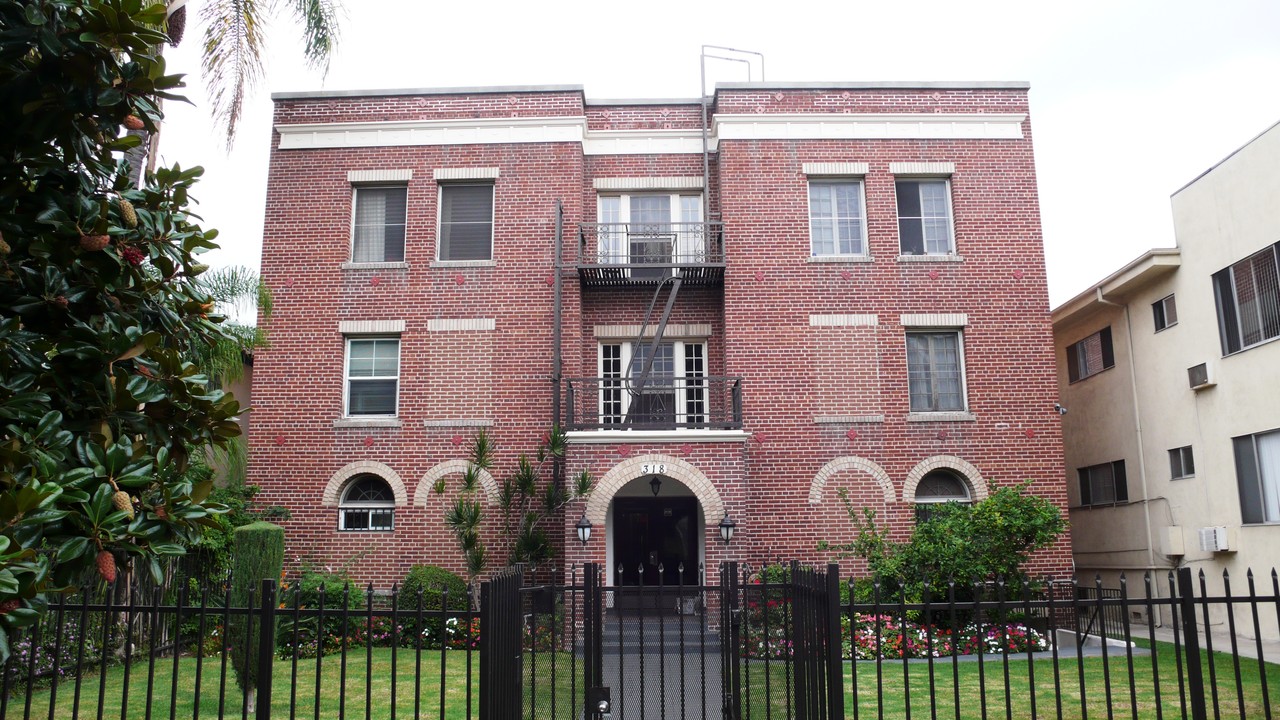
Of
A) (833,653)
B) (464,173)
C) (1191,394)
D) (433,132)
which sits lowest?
(833,653)

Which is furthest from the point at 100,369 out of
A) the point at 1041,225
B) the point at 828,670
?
the point at 1041,225

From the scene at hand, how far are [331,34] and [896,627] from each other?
44.3ft

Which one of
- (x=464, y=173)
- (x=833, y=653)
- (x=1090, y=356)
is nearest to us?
(x=833, y=653)

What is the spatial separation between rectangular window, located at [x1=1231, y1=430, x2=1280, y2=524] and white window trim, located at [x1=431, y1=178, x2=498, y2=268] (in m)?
13.3

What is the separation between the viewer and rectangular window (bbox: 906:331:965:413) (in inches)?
707

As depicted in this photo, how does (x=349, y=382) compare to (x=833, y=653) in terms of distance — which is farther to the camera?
(x=349, y=382)

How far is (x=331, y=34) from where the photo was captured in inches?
652

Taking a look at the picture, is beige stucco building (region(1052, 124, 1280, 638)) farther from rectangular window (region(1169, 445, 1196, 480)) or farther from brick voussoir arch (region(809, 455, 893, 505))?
brick voussoir arch (region(809, 455, 893, 505))

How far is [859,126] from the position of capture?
18.6 m

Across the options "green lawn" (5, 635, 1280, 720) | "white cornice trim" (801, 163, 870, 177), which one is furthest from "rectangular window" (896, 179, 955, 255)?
"green lawn" (5, 635, 1280, 720)

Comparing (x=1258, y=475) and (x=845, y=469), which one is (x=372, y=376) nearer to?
(x=845, y=469)

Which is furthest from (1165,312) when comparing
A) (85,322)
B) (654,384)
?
(85,322)

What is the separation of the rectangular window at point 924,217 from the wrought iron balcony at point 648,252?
355cm

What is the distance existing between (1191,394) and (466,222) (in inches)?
536
